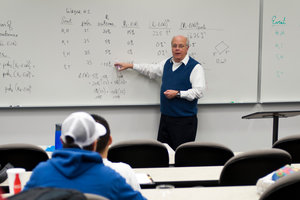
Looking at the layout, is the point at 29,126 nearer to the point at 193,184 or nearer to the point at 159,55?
the point at 159,55

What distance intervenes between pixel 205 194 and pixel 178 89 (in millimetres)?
2529

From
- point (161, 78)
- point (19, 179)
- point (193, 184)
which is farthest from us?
point (161, 78)

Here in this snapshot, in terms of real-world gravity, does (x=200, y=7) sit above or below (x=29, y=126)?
above

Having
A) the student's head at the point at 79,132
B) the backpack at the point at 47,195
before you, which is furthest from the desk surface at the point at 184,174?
the backpack at the point at 47,195

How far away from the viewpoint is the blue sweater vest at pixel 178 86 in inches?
182

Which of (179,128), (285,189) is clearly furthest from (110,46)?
(285,189)

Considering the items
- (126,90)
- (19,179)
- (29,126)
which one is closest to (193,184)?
(19,179)

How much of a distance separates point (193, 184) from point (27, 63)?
280 centimetres

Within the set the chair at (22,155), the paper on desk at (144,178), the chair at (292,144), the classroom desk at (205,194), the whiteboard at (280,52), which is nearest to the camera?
the classroom desk at (205,194)

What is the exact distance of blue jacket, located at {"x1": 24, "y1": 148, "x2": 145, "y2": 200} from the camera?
1684 millimetres

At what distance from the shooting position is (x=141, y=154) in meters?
3.12

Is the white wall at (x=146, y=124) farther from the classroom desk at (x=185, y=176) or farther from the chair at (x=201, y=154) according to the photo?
the classroom desk at (x=185, y=176)

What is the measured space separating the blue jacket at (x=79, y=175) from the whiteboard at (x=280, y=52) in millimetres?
3738

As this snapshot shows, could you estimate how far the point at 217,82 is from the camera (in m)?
5.02
